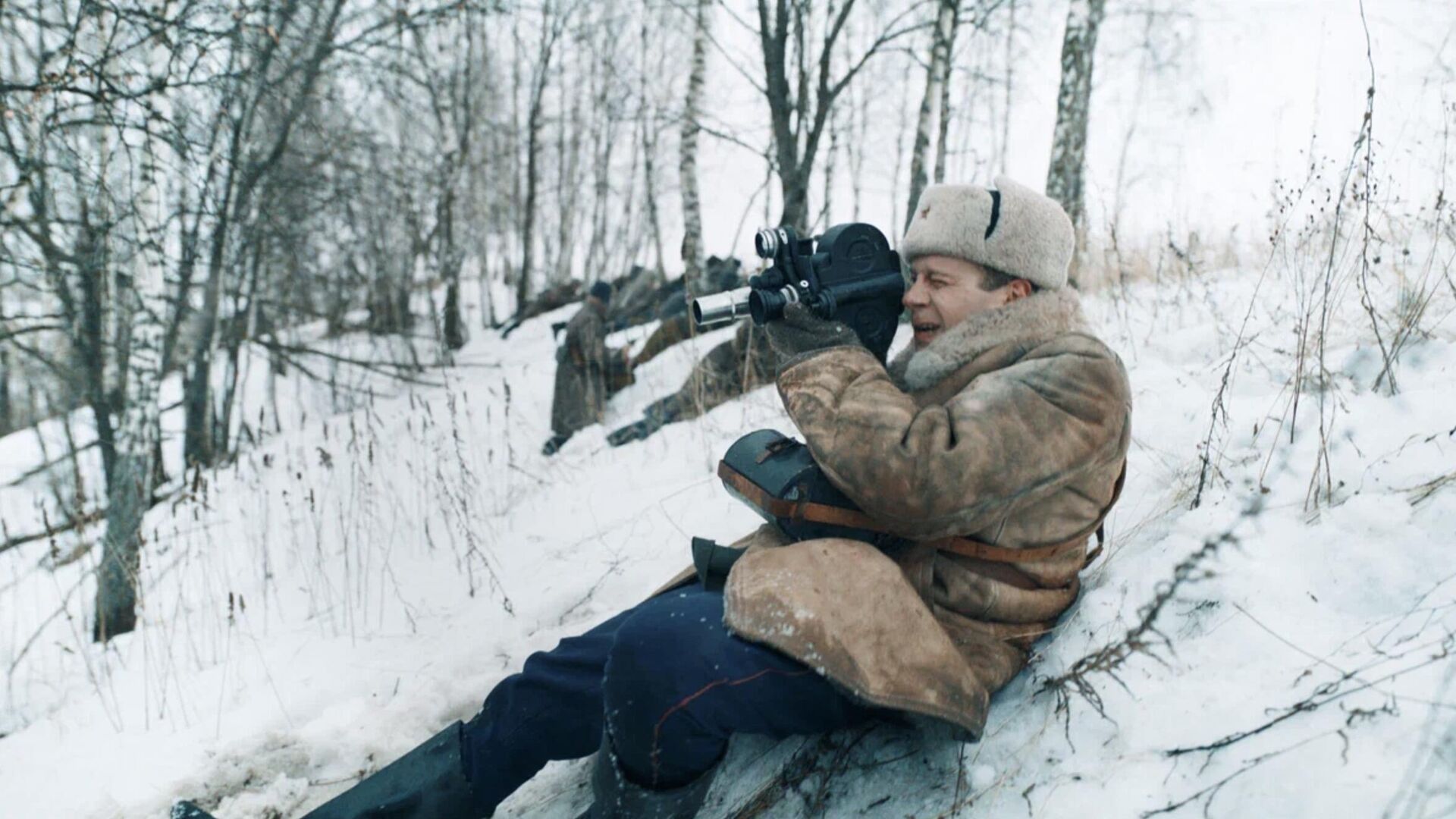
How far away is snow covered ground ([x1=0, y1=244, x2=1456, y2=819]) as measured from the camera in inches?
52.6

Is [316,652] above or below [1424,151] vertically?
below

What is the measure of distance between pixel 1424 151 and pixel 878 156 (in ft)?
65.0

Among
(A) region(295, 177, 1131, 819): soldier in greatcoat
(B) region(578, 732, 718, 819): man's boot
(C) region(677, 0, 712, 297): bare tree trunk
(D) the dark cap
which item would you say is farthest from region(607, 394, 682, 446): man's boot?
(B) region(578, 732, 718, 819): man's boot

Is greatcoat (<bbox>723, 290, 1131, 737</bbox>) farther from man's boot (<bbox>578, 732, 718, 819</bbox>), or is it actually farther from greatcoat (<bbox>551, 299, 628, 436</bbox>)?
greatcoat (<bbox>551, 299, 628, 436</bbox>)

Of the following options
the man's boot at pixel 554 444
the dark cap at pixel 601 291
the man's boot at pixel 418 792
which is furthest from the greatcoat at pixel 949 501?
the dark cap at pixel 601 291

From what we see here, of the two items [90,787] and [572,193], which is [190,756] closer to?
[90,787]

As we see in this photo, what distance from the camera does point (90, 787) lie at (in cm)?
239

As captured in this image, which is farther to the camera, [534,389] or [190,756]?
[534,389]

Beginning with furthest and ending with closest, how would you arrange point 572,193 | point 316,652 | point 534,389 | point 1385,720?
point 572,193 → point 534,389 → point 316,652 → point 1385,720

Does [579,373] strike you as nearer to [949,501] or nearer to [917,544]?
[917,544]

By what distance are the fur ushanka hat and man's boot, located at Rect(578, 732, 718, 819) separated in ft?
3.67

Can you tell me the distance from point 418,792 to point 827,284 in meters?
1.41

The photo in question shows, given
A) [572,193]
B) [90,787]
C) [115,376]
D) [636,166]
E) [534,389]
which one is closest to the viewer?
[90,787]

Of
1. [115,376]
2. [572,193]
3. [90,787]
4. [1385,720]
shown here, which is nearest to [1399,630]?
[1385,720]
